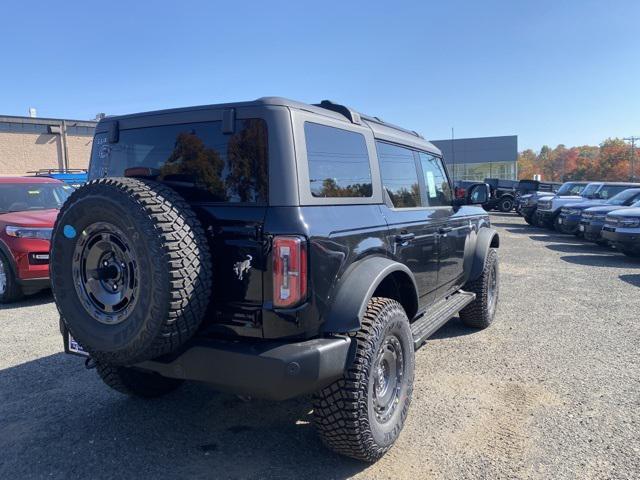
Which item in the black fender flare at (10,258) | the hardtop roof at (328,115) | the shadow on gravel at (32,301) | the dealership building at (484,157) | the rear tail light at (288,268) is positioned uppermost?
the dealership building at (484,157)

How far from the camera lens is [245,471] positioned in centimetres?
289

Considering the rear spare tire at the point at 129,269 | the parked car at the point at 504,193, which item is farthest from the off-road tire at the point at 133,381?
the parked car at the point at 504,193

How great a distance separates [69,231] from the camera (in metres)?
2.66

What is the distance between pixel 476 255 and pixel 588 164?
318ft

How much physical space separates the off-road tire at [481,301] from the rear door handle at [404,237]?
2.00 metres

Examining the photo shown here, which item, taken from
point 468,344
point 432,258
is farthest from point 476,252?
point 432,258

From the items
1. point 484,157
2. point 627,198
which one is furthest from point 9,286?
point 484,157

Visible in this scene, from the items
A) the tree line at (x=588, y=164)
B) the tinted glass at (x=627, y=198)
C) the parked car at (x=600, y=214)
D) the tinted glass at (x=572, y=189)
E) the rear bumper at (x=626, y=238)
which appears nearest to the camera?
the rear bumper at (x=626, y=238)

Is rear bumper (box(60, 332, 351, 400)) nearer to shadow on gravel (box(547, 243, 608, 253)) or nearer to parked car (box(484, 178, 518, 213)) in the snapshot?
shadow on gravel (box(547, 243, 608, 253))

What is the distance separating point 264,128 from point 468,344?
3.53 metres

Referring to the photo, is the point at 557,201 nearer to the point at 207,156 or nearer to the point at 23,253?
the point at 23,253

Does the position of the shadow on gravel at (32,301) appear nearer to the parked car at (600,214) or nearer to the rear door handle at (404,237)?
the rear door handle at (404,237)

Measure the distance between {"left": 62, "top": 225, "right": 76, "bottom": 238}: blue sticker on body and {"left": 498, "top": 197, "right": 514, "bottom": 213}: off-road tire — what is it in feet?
87.6

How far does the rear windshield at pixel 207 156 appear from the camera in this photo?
8.79ft
